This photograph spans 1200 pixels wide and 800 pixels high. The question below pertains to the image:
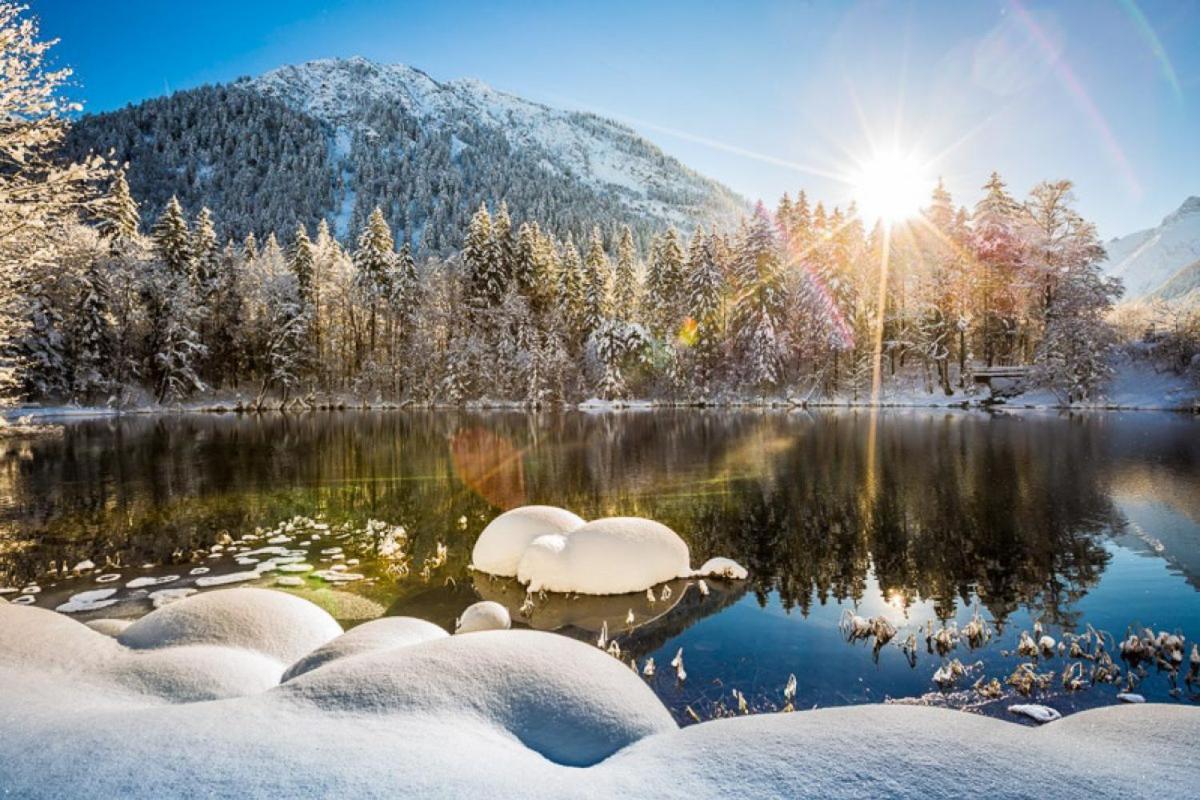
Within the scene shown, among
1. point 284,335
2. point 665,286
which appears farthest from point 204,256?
point 665,286

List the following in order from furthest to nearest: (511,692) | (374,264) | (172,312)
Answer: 1. (374,264)
2. (172,312)
3. (511,692)

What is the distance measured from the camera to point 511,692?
381 centimetres

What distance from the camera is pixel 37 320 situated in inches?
1861

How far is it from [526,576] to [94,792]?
9.01 m

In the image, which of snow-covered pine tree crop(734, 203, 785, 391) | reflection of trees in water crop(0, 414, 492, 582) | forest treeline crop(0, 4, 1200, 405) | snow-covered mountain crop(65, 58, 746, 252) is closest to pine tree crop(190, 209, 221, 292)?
forest treeline crop(0, 4, 1200, 405)

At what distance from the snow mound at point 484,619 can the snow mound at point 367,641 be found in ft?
8.50

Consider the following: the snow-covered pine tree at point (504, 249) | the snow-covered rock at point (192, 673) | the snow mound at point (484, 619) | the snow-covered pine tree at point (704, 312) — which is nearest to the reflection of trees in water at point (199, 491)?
the snow mound at point (484, 619)

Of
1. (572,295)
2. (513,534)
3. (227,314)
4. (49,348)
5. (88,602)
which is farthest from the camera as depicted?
(572,295)

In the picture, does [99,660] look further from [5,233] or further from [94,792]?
[5,233]

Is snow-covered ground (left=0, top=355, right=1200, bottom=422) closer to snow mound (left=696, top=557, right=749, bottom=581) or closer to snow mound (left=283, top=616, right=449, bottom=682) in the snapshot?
snow mound (left=696, top=557, right=749, bottom=581)

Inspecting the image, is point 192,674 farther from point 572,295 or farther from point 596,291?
point 572,295

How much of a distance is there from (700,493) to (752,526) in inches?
160

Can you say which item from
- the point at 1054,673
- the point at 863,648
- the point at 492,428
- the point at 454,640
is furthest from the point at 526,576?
the point at 492,428

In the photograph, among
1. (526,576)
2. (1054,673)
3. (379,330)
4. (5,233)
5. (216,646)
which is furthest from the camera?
(379,330)
